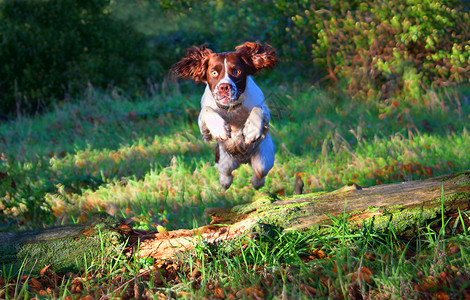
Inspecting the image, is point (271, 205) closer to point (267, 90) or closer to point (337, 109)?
point (337, 109)

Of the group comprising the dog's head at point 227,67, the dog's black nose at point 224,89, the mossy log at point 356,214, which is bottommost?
the mossy log at point 356,214

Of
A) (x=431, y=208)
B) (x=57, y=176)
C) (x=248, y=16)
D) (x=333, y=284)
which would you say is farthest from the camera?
(x=248, y=16)

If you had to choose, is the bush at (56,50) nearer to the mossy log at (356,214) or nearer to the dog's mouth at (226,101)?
the mossy log at (356,214)

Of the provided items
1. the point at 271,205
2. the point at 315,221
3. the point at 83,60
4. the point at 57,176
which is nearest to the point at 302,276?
the point at 315,221

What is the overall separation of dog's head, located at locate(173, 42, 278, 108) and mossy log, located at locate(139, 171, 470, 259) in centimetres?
90

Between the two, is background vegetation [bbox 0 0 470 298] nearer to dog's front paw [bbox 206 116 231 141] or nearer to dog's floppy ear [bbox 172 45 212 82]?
dog's front paw [bbox 206 116 231 141]

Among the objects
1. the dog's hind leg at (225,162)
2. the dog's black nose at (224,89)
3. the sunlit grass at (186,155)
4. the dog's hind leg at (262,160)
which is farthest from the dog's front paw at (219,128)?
the sunlit grass at (186,155)

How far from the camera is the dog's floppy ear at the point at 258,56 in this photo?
3234 mm

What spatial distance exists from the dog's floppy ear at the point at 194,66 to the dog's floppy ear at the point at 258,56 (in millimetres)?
258

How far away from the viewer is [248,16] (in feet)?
36.5

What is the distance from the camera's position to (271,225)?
3.43 meters

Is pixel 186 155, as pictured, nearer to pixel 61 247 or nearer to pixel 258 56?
pixel 61 247

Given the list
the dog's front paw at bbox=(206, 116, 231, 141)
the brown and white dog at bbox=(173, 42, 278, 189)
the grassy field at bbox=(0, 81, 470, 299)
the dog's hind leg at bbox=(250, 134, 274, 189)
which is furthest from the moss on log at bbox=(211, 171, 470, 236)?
the dog's front paw at bbox=(206, 116, 231, 141)

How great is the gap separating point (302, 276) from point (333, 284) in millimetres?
216
